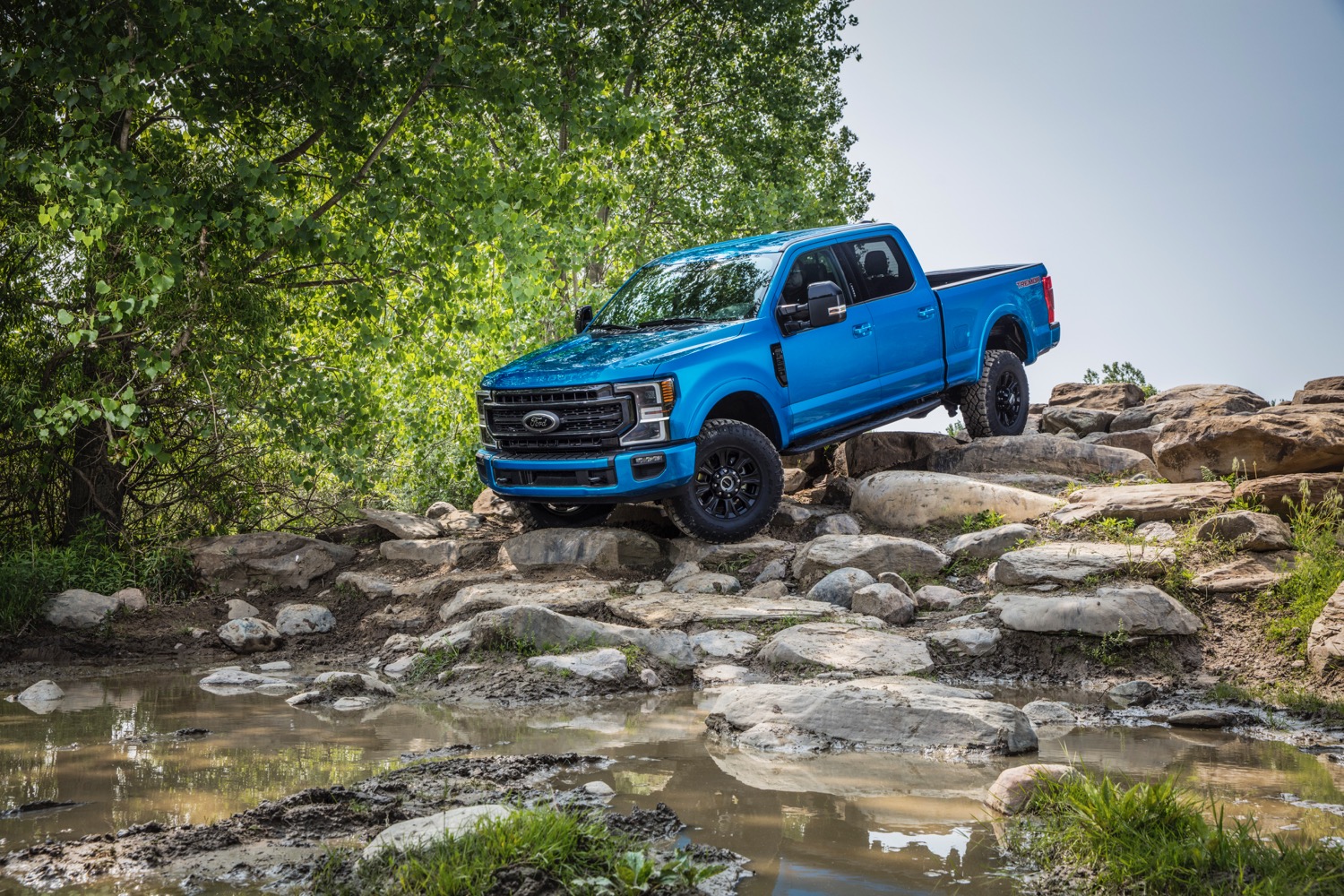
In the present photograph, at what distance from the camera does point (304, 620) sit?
917 centimetres

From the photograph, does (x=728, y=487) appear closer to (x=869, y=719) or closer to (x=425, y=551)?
(x=425, y=551)

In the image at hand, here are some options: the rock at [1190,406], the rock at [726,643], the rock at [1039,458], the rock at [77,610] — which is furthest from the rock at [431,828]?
the rock at [1190,406]

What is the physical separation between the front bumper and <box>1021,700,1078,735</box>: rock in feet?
11.6

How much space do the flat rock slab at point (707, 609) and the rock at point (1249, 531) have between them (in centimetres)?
268

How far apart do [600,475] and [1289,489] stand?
5.02 metres

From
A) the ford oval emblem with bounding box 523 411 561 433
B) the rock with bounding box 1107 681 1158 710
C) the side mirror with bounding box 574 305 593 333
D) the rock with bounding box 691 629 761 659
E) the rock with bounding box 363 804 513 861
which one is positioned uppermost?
the side mirror with bounding box 574 305 593 333

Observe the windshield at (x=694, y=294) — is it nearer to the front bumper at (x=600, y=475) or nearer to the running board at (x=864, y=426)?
the running board at (x=864, y=426)

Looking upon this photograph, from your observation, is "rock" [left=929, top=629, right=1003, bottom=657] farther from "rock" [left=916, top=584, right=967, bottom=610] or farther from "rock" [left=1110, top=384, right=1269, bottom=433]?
"rock" [left=1110, top=384, right=1269, bottom=433]

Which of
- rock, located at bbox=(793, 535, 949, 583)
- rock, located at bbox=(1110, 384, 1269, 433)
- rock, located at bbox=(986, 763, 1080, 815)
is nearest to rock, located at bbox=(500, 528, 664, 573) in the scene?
rock, located at bbox=(793, 535, 949, 583)

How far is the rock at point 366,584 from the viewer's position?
9805 mm

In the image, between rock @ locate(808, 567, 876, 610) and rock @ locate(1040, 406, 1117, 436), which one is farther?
rock @ locate(1040, 406, 1117, 436)

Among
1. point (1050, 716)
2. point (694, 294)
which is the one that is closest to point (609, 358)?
point (694, 294)

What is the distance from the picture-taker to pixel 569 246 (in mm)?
13156

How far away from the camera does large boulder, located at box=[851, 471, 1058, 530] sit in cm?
976
